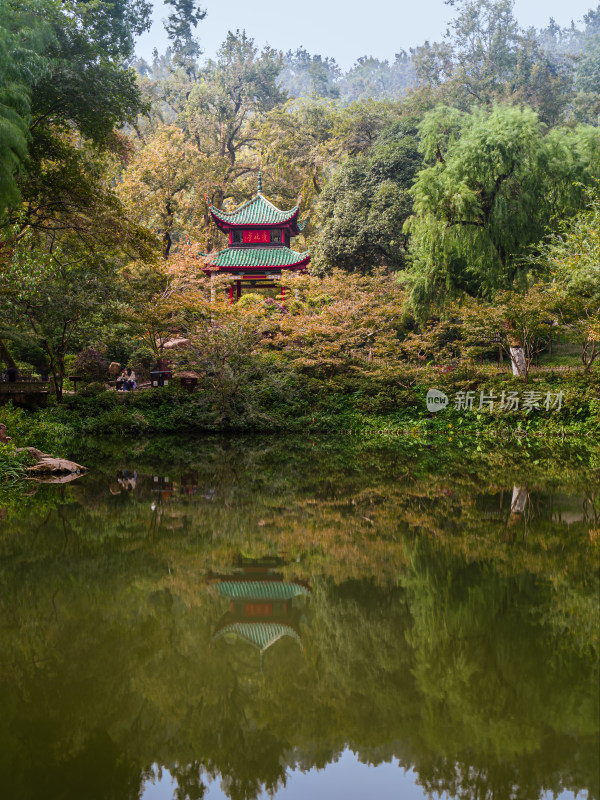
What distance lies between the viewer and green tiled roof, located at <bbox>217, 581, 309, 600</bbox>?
457cm

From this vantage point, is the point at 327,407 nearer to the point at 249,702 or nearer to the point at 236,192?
the point at 249,702

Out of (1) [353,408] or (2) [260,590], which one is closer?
(2) [260,590]

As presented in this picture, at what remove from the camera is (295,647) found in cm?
375

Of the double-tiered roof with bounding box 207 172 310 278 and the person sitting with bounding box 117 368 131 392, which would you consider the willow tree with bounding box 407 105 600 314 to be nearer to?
the double-tiered roof with bounding box 207 172 310 278

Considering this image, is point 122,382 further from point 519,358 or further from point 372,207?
point 519,358

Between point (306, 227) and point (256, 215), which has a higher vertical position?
point (306, 227)

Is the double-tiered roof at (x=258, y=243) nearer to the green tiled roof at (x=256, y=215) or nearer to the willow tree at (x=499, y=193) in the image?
the green tiled roof at (x=256, y=215)

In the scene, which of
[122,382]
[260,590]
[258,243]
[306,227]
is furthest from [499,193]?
[260,590]

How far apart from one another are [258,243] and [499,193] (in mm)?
9828

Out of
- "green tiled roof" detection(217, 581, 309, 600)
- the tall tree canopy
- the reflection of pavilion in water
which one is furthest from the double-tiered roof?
"green tiled roof" detection(217, 581, 309, 600)

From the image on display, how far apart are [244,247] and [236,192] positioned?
8342mm

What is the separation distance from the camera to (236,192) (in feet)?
105

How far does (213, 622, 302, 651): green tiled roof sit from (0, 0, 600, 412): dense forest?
796cm

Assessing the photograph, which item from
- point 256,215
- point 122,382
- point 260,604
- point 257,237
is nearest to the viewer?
point 260,604
